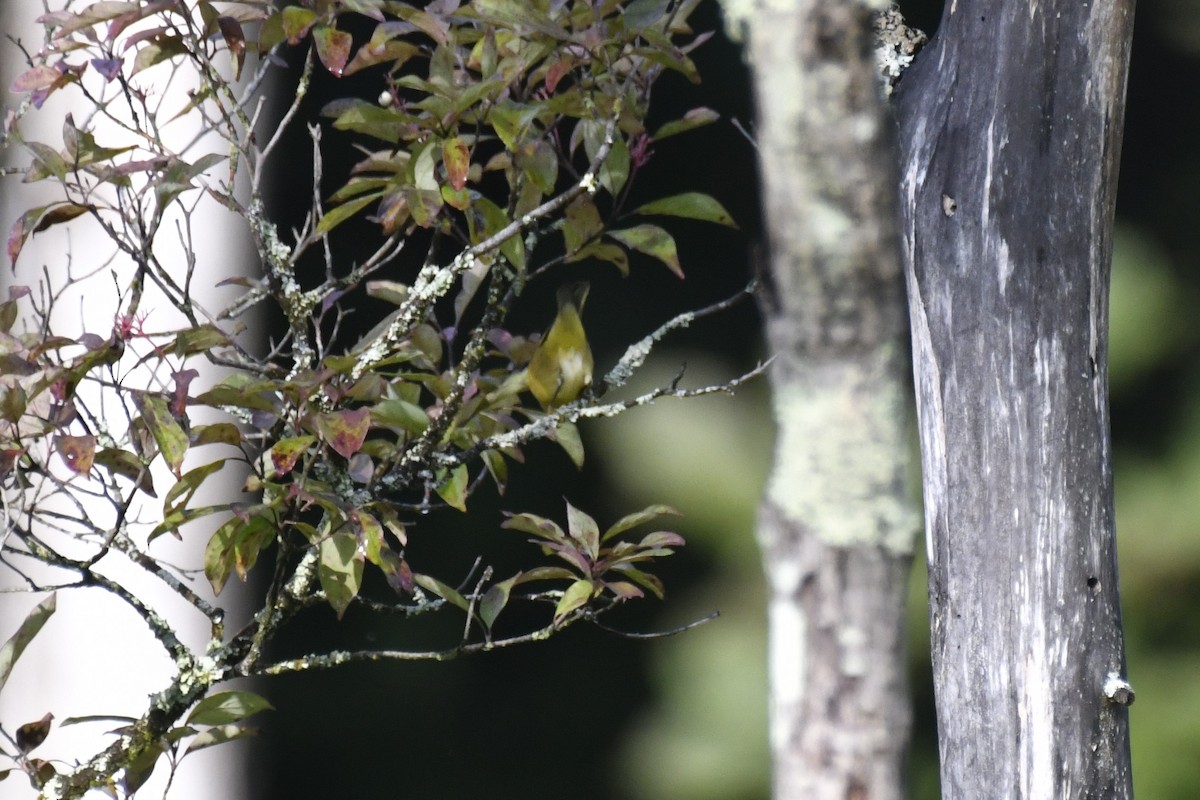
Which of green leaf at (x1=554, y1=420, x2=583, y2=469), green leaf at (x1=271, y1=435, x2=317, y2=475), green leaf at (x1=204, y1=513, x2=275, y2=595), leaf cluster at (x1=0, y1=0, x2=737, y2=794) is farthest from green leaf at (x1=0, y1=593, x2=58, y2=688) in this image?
green leaf at (x1=554, y1=420, x2=583, y2=469)

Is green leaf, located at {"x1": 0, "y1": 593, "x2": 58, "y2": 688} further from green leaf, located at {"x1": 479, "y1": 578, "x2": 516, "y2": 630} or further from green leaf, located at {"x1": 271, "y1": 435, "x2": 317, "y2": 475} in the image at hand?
green leaf, located at {"x1": 479, "y1": 578, "x2": 516, "y2": 630}

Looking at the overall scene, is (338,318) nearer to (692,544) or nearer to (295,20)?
(295,20)

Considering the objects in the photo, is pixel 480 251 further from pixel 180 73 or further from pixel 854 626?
pixel 180 73

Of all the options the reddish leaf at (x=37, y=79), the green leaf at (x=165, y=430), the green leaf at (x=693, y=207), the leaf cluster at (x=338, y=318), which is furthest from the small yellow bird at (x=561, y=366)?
the reddish leaf at (x=37, y=79)

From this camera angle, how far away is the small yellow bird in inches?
44.9

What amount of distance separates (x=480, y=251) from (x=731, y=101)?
1.04 metres

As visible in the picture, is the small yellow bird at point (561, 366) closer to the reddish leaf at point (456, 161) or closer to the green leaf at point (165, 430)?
the reddish leaf at point (456, 161)

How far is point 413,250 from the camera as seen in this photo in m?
2.04

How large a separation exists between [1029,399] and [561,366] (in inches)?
16.6

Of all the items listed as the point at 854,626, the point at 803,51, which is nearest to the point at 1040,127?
the point at 803,51

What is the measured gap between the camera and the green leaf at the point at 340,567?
1.03 m

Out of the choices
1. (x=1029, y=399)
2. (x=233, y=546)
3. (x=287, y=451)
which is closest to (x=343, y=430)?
(x=287, y=451)

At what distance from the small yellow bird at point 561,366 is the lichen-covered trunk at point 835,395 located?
0.25 metres

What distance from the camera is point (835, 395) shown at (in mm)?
927
